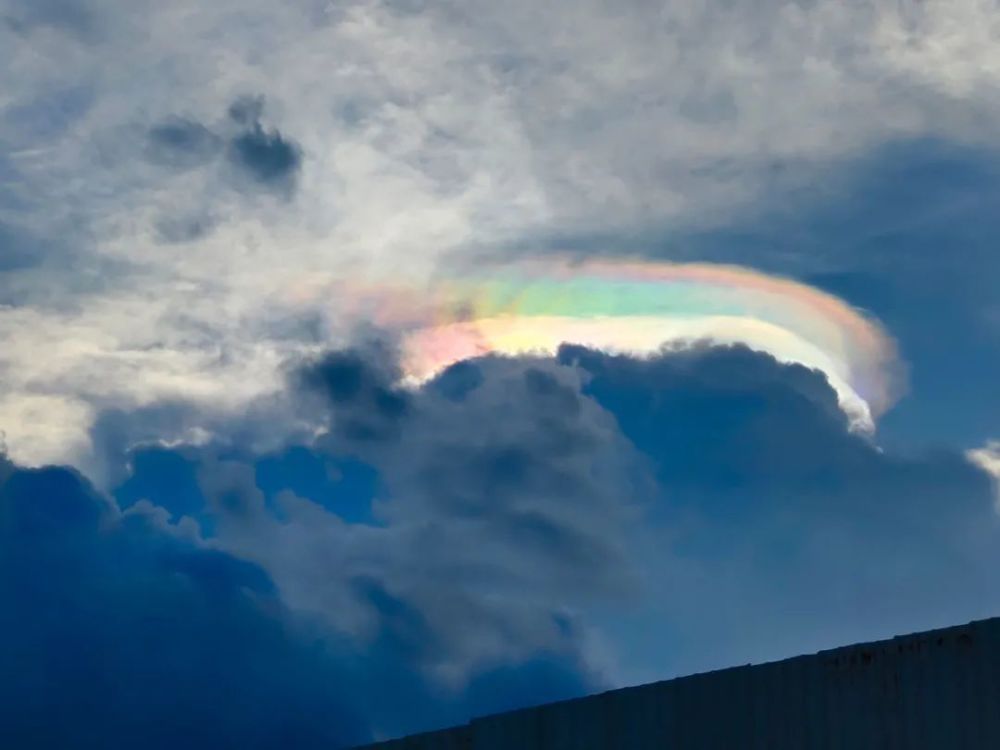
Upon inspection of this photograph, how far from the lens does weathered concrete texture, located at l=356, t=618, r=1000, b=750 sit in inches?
706

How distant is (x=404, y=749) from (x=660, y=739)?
865 cm

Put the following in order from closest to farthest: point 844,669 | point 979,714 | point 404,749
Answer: point 979,714 → point 844,669 → point 404,749

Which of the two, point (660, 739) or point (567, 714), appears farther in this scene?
point (567, 714)

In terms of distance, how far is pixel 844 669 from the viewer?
19.6 metres

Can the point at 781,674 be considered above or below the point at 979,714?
above

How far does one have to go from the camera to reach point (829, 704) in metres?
19.7

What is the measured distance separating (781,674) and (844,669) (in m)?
1.15

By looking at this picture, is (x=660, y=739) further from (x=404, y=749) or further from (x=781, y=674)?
(x=404, y=749)

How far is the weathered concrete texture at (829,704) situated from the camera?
1792 cm

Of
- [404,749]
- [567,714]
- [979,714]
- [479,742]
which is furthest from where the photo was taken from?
[404,749]

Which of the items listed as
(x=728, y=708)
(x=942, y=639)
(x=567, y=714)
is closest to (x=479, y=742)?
(x=567, y=714)

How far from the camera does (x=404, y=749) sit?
29.6 m

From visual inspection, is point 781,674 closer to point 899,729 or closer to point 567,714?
point 899,729

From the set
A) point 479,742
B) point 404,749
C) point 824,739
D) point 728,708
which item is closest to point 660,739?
point 728,708
